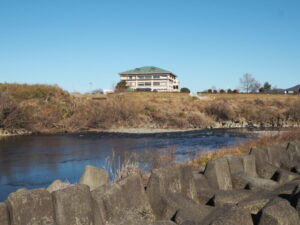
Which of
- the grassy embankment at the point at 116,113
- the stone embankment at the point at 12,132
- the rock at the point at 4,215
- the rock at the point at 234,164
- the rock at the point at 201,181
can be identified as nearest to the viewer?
the rock at the point at 4,215

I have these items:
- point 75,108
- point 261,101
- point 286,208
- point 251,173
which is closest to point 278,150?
point 251,173

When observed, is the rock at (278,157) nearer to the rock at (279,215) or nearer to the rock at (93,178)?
the rock at (279,215)

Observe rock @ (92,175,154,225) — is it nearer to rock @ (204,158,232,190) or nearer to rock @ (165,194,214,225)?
rock @ (165,194,214,225)

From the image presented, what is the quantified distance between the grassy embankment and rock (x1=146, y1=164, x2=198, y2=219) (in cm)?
3168

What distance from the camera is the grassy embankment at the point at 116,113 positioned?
3688cm

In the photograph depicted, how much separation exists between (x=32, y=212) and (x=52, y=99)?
43509 millimetres

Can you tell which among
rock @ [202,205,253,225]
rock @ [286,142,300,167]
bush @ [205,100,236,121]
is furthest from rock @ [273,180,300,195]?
bush @ [205,100,236,121]

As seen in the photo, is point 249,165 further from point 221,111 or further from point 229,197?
point 221,111

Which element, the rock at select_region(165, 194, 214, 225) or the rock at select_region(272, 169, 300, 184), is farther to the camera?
the rock at select_region(272, 169, 300, 184)

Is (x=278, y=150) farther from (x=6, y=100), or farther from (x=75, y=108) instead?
(x=75, y=108)

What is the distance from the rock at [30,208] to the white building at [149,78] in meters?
83.8

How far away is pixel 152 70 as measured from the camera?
92.1m

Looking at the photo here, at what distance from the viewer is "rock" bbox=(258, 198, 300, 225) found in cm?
395

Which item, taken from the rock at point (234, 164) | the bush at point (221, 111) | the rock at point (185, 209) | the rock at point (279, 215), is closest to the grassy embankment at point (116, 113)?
the bush at point (221, 111)
